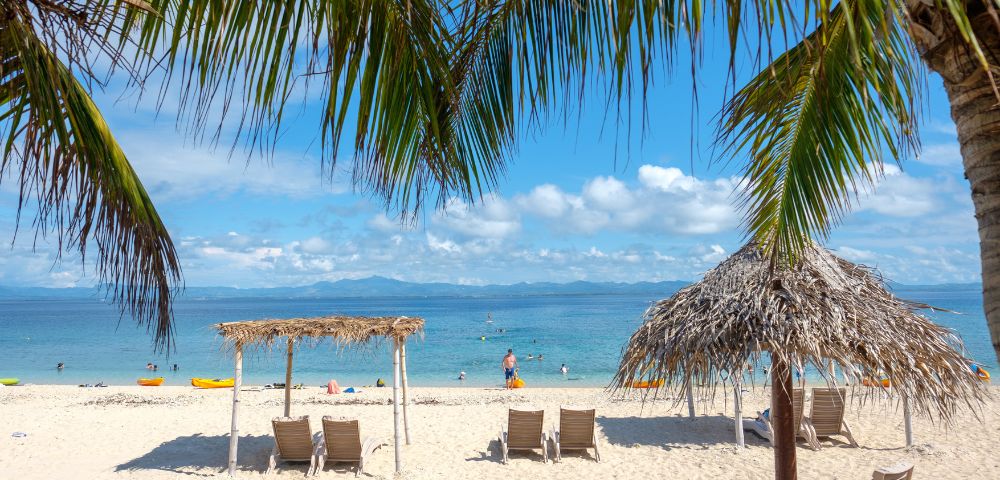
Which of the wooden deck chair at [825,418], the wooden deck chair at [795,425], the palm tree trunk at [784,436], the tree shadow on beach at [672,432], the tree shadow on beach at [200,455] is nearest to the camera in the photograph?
the palm tree trunk at [784,436]

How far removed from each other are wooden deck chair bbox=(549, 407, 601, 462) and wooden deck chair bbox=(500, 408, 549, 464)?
22cm

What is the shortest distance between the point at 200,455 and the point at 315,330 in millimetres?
2898

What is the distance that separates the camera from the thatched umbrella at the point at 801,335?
20.7ft

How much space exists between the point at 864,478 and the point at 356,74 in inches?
369

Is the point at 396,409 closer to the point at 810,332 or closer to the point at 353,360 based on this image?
the point at 810,332

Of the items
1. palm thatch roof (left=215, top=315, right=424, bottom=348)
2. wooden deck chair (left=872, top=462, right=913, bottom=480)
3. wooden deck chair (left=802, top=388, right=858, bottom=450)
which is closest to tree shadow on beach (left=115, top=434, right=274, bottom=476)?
palm thatch roof (left=215, top=315, right=424, bottom=348)

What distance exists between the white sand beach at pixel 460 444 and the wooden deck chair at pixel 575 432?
164 millimetres

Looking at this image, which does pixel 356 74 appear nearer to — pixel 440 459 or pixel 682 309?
pixel 682 309

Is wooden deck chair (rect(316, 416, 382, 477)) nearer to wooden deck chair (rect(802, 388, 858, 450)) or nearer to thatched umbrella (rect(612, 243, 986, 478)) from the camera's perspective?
thatched umbrella (rect(612, 243, 986, 478))

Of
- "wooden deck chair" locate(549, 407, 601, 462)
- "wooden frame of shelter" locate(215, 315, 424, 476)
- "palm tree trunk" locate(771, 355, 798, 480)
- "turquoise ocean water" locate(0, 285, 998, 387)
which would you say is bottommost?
"turquoise ocean water" locate(0, 285, 998, 387)

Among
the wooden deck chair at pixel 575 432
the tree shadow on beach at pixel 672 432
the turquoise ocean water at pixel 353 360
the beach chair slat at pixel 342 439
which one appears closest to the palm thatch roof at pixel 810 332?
the wooden deck chair at pixel 575 432

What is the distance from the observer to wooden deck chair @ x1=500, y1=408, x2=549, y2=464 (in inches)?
368

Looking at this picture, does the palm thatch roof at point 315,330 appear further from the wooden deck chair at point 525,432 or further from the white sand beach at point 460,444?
the wooden deck chair at point 525,432

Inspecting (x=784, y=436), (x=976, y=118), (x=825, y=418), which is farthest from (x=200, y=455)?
(x=976, y=118)
